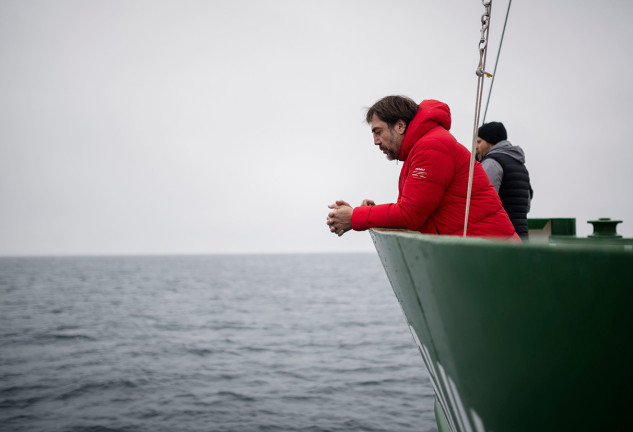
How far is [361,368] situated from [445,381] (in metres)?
14.8

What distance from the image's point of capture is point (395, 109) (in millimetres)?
2275

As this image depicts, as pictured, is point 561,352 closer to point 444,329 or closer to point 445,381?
point 444,329

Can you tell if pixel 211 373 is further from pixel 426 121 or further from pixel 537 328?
pixel 537 328

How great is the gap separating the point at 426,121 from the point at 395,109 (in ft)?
0.73

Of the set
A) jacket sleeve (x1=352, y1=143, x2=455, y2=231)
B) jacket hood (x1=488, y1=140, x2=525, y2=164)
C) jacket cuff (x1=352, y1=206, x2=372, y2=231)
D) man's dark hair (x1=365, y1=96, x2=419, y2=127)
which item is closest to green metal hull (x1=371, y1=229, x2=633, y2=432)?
→ jacket sleeve (x1=352, y1=143, x2=455, y2=231)

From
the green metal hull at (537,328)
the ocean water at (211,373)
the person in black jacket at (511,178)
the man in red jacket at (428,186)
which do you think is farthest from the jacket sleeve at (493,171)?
the ocean water at (211,373)

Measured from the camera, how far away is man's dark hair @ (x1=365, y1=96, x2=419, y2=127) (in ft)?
7.40

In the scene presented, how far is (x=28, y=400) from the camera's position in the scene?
11.8 metres

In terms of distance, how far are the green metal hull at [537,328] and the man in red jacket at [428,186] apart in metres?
0.87

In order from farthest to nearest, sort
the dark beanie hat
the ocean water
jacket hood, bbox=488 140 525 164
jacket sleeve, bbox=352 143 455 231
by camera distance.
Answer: the ocean water
the dark beanie hat
jacket hood, bbox=488 140 525 164
jacket sleeve, bbox=352 143 455 231

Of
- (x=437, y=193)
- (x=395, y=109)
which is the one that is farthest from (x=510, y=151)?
(x=437, y=193)

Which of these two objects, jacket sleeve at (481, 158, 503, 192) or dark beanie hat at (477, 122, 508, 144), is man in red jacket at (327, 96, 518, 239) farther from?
dark beanie hat at (477, 122, 508, 144)

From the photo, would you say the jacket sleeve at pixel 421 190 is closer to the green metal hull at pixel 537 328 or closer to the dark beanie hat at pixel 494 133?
the green metal hull at pixel 537 328

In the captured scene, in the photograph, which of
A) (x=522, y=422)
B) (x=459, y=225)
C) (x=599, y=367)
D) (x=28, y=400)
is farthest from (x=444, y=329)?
(x=28, y=400)
